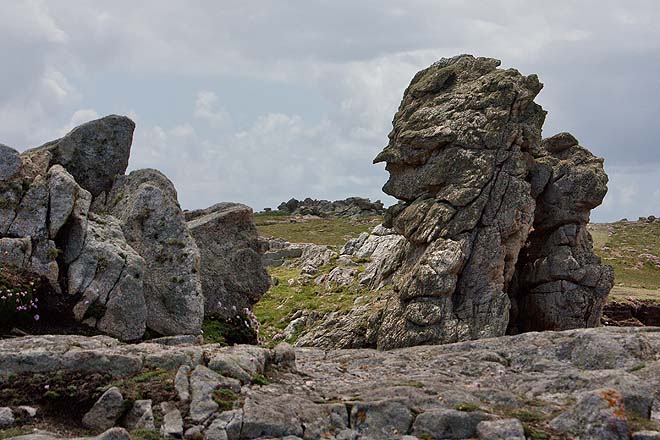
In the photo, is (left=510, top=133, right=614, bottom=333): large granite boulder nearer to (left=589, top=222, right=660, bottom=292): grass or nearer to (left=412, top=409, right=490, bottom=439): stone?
(left=589, top=222, right=660, bottom=292): grass

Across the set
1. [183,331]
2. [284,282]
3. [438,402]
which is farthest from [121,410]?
[284,282]

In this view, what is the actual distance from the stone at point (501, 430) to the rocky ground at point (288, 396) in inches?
1.3

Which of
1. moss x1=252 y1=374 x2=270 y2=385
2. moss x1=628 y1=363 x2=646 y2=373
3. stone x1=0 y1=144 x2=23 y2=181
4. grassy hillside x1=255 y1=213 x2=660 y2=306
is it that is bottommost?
moss x1=252 y1=374 x2=270 y2=385

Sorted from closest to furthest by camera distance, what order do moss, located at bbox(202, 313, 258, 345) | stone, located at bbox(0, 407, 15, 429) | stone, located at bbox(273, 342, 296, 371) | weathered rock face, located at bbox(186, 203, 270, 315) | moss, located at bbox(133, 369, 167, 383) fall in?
stone, located at bbox(0, 407, 15, 429)
moss, located at bbox(133, 369, 167, 383)
stone, located at bbox(273, 342, 296, 371)
moss, located at bbox(202, 313, 258, 345)
weathered rock face, located at bbox(186, 203, 270, 315)

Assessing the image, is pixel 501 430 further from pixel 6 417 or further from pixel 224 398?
pixel 6 417

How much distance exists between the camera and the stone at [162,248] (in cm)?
2556

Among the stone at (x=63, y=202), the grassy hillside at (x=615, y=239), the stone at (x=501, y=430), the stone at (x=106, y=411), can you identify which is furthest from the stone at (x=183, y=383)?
the grassy hillside at (x=615, y=239)

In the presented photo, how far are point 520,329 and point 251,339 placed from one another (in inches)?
1108

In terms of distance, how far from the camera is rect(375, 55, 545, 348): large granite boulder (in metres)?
46.7

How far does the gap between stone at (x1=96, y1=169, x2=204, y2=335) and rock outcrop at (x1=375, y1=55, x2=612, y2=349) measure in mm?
22440

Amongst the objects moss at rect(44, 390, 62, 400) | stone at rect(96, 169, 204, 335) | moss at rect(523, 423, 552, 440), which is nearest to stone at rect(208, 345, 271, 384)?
moss at rect(44, 390, 62, 400)

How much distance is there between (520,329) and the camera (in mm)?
51531

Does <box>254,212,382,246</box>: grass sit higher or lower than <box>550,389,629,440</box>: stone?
higher

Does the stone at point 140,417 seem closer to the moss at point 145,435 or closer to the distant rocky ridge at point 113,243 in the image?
the moss at point 145,435
